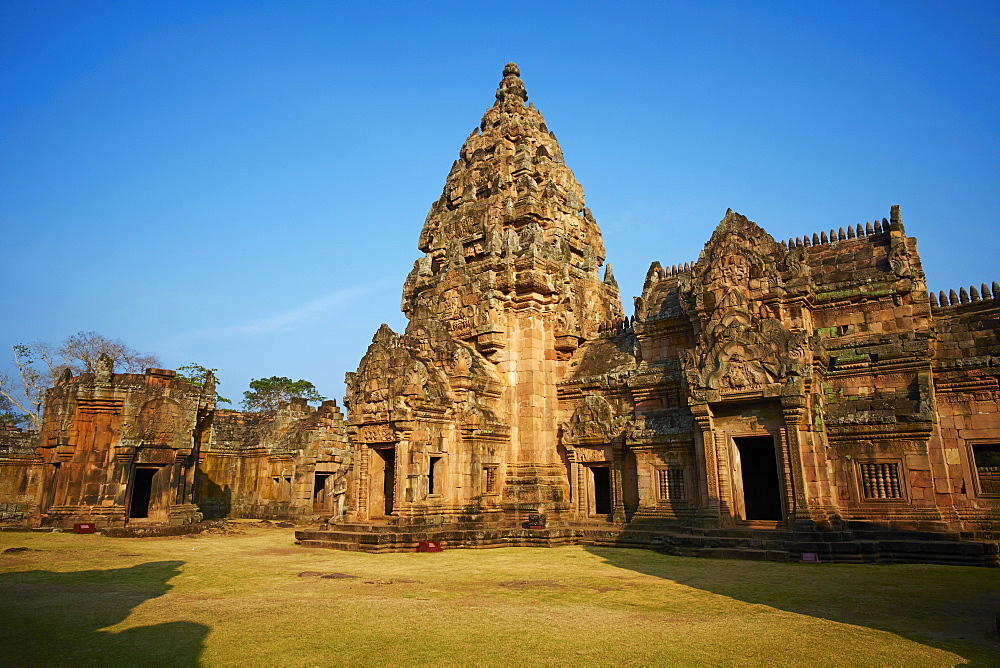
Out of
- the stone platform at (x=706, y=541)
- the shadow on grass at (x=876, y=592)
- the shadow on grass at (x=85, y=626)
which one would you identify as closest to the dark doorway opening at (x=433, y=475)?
the stone platform at (x=706, y=541)

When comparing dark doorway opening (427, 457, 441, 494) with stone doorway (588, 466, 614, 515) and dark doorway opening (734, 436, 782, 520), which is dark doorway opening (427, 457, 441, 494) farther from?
dark doorway opening (734, 436, 782, 520)

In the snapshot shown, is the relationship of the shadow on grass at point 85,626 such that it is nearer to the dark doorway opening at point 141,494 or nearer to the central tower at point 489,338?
the central tower at point 489,338

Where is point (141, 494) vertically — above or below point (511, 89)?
below

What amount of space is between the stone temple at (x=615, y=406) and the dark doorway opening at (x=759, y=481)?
2.5 inches

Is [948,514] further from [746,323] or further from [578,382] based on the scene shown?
[578,382]

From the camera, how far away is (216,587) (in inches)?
408

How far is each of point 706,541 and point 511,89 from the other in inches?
800

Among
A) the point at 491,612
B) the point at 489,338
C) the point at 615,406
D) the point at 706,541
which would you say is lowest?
the point at 491,612

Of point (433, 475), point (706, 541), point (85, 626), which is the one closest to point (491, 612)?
point (85, 626)

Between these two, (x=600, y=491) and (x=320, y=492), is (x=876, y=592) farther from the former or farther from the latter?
(x=320, y=492)

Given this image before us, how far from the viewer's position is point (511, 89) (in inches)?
1088

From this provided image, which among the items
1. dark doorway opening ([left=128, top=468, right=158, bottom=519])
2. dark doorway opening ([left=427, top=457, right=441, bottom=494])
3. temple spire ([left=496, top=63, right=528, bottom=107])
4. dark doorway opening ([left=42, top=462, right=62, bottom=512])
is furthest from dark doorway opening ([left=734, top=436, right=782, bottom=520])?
dark doorway opening ([left=42, top=462, right=62, bottom=512])

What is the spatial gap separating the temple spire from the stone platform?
17765 millimetres

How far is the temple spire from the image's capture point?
89.7 feet
